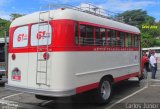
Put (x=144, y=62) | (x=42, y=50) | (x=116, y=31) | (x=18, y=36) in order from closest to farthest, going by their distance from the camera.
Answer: (x=42, y=50)
(x=18, y=36)
(x=116, y=31)
(x=144, y=62)

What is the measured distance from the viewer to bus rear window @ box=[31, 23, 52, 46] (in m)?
8.30

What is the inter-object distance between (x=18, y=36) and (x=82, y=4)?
2326 mm

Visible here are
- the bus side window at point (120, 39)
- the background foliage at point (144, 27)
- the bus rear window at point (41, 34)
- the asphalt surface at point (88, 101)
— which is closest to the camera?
the bus rear window at point (41, 34)

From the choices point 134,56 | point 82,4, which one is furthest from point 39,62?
Answer: point 134,56

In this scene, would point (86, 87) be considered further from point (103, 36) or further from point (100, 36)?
point (103, 36)

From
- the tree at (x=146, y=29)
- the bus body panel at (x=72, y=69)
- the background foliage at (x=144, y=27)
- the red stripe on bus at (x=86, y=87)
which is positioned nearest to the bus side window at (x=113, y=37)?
the bus body panel at (x=72, y=69)

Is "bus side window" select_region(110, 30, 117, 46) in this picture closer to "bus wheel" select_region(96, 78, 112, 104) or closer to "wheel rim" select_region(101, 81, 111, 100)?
"bus wheel" select_region(96, 78, 112, 104)

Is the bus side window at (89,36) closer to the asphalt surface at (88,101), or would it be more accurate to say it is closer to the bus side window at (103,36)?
the bus side window at (103,36)

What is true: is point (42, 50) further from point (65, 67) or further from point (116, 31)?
point (116, 31)

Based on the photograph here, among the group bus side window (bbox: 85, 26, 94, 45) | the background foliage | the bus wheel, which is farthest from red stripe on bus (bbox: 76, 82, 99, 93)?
the background foliage

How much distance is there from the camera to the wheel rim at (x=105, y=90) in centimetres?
977

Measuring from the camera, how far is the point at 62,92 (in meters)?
7.85

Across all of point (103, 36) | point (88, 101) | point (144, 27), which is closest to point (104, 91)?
point (88, 101)

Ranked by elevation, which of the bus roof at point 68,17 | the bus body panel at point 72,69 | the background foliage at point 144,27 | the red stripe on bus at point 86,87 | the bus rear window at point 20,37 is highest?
the background foliage at point 144,27
